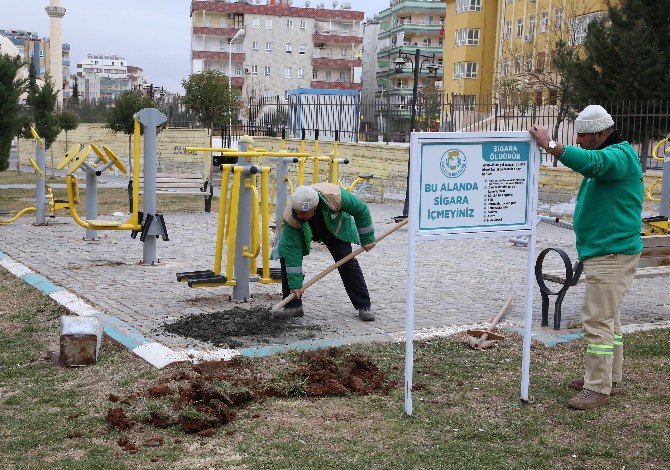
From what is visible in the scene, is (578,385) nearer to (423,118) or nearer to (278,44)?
(423,118)

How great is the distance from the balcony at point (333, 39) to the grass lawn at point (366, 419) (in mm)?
87414

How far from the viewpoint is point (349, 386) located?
18.6 feet

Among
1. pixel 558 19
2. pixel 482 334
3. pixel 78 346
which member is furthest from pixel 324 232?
pixel 558 19

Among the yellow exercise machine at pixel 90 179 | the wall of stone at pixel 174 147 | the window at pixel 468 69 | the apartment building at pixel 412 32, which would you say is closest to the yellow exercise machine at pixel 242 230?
the yellow exercise machine at pixel 90 179

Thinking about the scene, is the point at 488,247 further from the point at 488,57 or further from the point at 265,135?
the point at 488,57

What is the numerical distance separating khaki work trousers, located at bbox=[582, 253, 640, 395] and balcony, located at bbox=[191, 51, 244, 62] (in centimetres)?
8288

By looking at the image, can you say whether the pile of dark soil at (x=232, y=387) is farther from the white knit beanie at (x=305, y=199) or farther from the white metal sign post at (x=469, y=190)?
the white knit beanie at (x=305, y=199)

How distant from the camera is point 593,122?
5418mm

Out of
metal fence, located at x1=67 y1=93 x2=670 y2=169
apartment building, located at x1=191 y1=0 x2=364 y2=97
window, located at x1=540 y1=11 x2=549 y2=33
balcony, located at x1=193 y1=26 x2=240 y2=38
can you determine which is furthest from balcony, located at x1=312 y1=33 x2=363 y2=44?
metal fence, located at x1=67 y1=93 x2=670 y2=169

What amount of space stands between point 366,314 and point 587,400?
2.80 meters

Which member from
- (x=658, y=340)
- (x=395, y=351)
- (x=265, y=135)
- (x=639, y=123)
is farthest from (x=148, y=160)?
(x=265, y=135)

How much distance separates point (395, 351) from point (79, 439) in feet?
8.68

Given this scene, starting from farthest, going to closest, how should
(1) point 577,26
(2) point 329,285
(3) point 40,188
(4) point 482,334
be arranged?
(1) point 577,26
(3) point 40,188
(2) point 329,285
(4) point 482,334

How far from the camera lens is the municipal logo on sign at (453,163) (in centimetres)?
511
